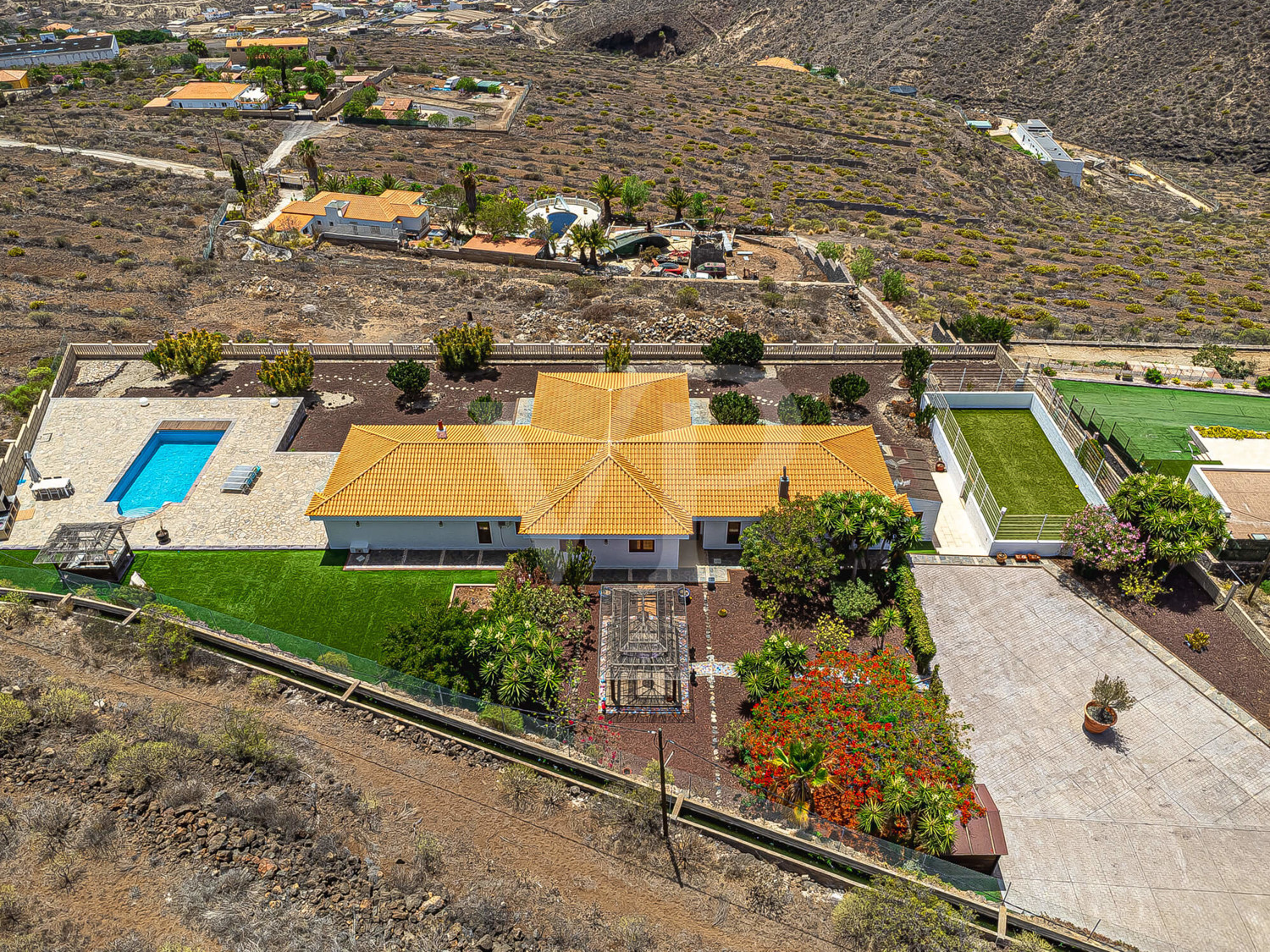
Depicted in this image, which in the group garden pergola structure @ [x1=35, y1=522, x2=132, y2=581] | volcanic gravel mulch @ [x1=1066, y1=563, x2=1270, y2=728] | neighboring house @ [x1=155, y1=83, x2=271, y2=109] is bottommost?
neighboring house @ [x1=155, y1=83, x2=271, y2=109]

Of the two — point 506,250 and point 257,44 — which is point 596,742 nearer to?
point 506,250

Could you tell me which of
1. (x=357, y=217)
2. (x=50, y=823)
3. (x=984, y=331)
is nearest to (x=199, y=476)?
(x=50, y=823)

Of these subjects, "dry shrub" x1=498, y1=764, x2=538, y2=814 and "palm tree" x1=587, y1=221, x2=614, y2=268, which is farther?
"palm tree" x1=587, y1=221, x2=614, y2=268

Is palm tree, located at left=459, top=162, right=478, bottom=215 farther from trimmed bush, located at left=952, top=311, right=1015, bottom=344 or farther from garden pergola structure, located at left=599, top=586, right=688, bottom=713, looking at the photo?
garden pergola structure, located at left=599, top=586, right=688, bottom=713

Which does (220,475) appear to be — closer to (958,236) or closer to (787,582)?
Answer: (787,582)

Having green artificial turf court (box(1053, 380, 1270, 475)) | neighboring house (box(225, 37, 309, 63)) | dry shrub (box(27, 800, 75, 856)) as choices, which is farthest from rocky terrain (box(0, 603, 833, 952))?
neighboring house (box(225, 37, 309, 63))

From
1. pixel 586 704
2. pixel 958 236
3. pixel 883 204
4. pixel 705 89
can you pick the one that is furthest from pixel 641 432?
pixel 705 89

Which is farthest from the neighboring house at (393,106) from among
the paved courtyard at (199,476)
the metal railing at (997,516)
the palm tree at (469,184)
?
the metal railing at (997,516)

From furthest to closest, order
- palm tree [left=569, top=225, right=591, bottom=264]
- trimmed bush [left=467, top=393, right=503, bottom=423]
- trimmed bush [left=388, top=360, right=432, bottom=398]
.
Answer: palm tree [left=569, top=225, right=591, bottom=264] < trimmed bush [left=388, top=360, right=432, bottom=398] < trimmed bush [left=467, top=393, right=503, bottom=423]
